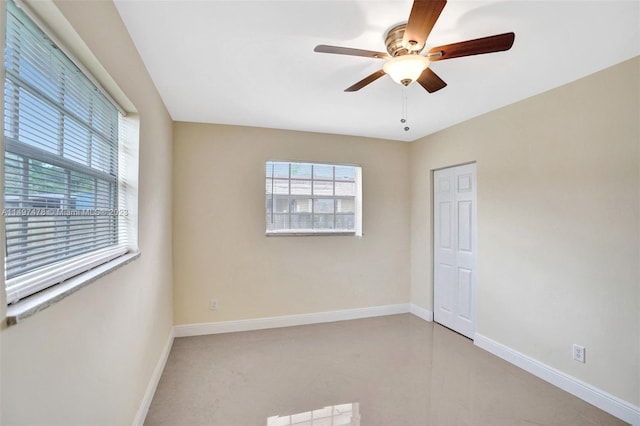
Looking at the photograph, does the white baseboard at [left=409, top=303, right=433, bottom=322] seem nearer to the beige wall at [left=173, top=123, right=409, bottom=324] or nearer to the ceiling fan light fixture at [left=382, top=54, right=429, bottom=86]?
the beige wall at [left=173, top=123, right=409, bottom=324]

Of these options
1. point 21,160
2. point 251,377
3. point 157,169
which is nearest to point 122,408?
point 251,377

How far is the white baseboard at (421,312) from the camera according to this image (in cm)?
393

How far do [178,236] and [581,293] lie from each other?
381 centimetres

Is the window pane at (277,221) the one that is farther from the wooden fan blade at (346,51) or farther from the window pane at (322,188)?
the wooden fan blade at (346,51)

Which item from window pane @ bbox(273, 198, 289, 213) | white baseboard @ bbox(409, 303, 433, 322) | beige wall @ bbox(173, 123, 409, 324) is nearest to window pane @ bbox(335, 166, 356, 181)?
beige wall @ bbox(173, 123, 409, 324)

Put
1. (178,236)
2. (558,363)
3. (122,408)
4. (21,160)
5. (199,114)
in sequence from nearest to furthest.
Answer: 1. (21,160)
2. (122,408)
3. (558,363)
4. (199,114)
5. (178,236)

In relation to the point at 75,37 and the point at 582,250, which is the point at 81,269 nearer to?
the point at 75,37

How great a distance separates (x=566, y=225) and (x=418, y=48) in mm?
1949

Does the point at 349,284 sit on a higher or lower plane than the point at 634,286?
lower

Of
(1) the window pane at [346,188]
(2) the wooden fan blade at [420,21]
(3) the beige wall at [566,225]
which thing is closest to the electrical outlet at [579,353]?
(3) the beige wall at [566,225]

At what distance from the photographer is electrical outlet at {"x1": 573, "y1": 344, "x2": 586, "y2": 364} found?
2305 millimetres

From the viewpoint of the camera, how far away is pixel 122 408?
5.31 feet

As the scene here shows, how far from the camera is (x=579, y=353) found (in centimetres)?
233

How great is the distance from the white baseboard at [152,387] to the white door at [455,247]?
10.3 ft
